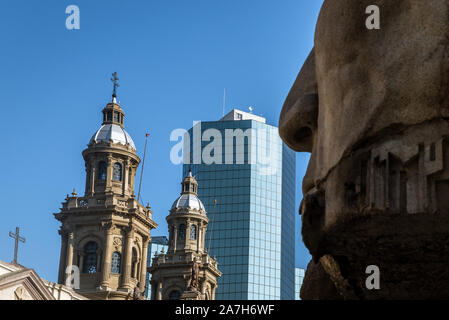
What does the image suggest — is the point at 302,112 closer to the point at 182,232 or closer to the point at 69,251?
the point at 69,251

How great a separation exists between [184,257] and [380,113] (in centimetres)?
7957

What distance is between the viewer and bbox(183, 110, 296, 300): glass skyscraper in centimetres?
10969

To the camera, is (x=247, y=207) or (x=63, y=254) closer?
(x=63, y=254)


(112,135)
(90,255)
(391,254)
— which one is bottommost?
(391,254)

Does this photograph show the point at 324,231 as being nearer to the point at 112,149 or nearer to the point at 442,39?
the point at 442,39

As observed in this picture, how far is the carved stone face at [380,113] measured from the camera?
4773mm

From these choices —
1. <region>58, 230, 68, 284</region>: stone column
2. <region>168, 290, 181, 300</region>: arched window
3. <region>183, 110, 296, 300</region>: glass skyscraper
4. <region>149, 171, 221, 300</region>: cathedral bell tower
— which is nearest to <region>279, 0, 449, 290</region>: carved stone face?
<region>58, 230, 68, 284</region>: stone column

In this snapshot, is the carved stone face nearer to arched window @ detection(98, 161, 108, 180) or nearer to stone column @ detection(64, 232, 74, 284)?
stone column @ detection(64, 232, 74, 284)

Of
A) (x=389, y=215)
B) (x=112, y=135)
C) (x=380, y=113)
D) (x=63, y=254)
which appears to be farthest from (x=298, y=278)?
(x=389, y=215)

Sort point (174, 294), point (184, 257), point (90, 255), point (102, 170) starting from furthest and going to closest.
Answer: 1. point (184, 257)
2. point (174, 294)
3. point (102, 170)
4. point (90, 255)

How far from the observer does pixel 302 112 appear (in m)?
5.78

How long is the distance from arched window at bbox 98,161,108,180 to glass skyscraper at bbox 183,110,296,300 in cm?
3426
